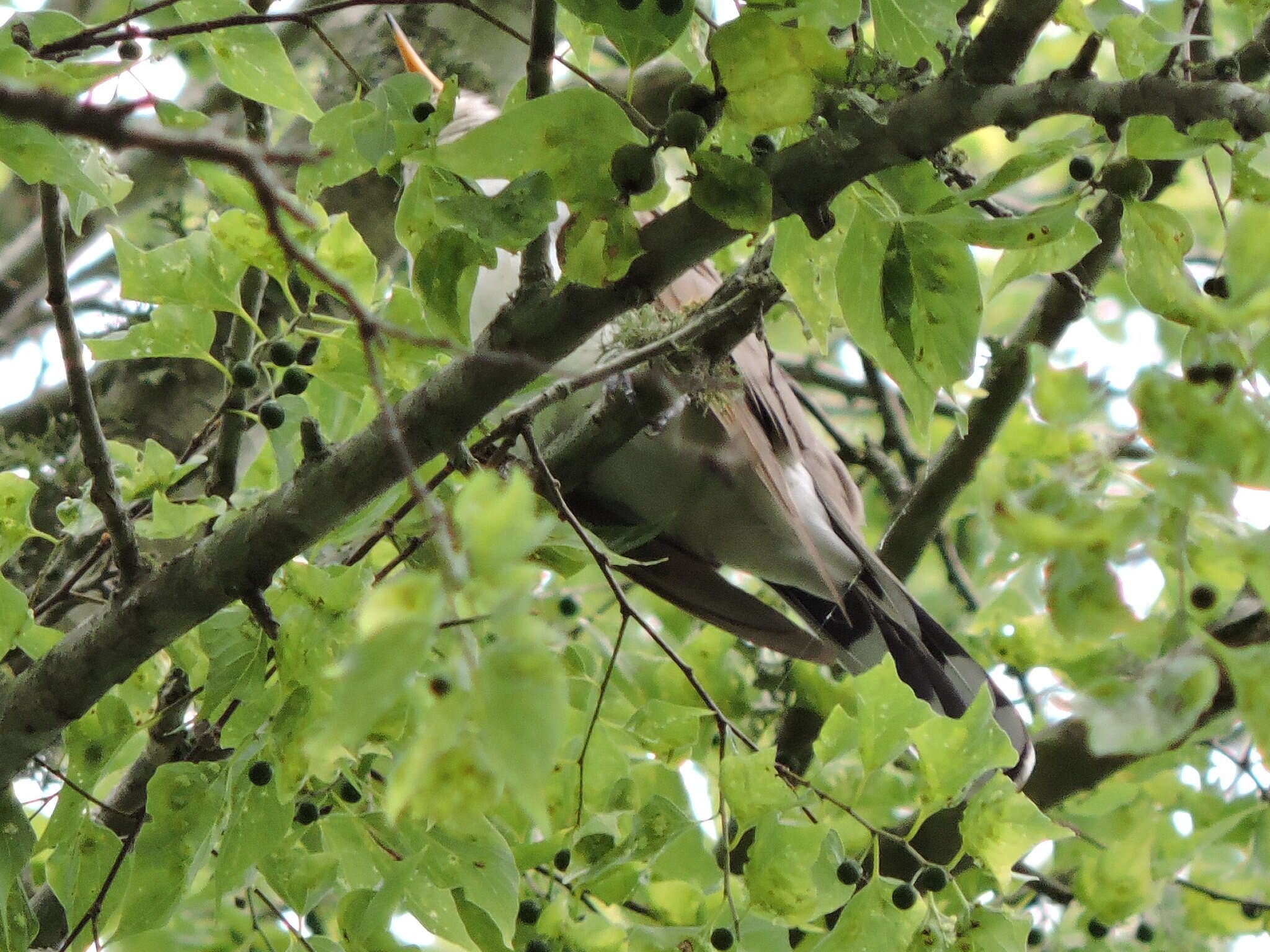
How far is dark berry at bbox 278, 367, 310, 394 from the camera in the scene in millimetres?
1526

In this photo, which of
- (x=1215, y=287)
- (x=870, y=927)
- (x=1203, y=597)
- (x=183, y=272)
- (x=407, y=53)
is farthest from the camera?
(x=407, y=53)

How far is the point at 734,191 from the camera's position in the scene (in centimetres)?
104

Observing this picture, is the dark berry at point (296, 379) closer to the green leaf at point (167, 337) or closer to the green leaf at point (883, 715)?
the green leaf at point (167, 337)

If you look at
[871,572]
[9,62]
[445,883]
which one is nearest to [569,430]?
[445,883]

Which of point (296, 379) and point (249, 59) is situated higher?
point (249, 59)

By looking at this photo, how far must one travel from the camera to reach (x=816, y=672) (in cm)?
229

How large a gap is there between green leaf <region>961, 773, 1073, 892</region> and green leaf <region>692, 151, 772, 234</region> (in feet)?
2.06

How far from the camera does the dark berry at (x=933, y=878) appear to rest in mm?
A: 1220

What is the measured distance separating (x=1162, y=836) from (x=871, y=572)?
76 cm

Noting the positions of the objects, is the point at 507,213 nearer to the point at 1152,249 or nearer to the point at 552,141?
the point at 552,141

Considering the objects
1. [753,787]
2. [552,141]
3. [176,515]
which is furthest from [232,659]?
[552,141]

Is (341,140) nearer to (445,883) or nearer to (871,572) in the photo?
(445,883)

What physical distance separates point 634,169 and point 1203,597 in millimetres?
555

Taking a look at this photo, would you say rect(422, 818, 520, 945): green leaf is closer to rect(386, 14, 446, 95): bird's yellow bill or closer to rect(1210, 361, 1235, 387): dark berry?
rect(1210, 361, 1235, 387): dark berry
